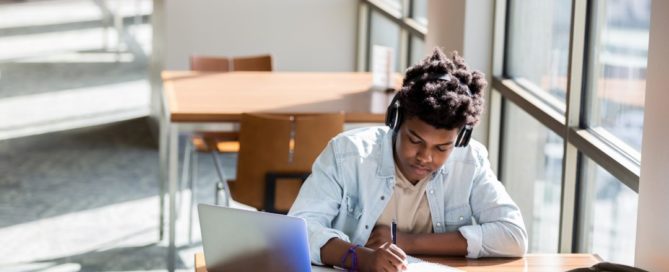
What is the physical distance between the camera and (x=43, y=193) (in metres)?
6.16

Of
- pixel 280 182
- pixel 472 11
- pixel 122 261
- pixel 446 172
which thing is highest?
pixel 472 11

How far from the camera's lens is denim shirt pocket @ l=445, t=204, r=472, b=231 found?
2.90 m

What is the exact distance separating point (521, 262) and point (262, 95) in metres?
2.40

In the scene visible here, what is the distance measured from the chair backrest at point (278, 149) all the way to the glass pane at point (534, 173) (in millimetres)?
704

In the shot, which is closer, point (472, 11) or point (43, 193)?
point (472, 11)

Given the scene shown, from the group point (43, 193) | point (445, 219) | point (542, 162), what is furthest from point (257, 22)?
point (445, 219)

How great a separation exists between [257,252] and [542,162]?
78.6 inches

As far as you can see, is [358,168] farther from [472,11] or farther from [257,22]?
[257,22]

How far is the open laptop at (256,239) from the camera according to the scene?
7.77ft

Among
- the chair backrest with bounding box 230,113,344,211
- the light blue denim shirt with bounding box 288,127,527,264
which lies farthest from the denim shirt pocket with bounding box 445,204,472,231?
the chair backrest with bounding box 230,113,344,211

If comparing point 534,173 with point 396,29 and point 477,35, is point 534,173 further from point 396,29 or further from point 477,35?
point 396,29

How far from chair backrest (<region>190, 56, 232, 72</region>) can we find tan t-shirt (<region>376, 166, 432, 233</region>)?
9.95 ft

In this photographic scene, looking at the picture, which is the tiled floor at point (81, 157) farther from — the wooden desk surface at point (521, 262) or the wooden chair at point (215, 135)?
the wooden desk surface at point (521, 262)

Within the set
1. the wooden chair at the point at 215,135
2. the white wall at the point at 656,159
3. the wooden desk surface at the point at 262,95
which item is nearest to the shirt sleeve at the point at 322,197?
the white wall at the point at 656,159
